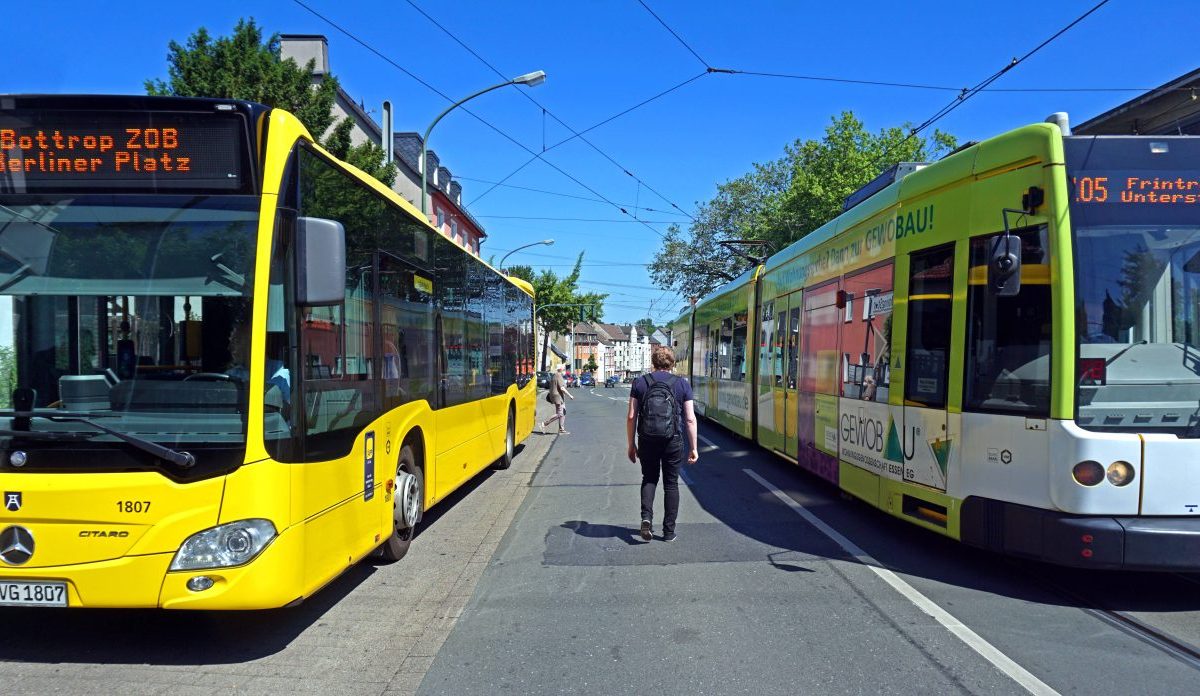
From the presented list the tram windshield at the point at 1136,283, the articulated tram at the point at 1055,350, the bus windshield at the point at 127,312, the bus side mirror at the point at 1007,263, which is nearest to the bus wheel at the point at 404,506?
the bus windshield at the point at 127,312

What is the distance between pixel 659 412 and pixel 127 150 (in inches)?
167

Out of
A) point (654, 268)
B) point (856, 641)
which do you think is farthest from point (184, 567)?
point (654, 268)

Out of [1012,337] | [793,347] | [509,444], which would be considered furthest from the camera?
[509,444]

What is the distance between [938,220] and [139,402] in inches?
215

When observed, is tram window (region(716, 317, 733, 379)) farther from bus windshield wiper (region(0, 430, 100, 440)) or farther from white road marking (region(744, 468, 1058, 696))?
bus windshield wiper (region(0, 430, 100, 440))

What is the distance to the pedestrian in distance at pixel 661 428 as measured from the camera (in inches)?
270

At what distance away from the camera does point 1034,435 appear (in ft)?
16.9

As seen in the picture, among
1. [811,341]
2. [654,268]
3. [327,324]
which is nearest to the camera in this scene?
[327,324]

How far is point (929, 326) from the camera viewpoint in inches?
245

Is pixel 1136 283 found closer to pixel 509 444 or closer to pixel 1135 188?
pixel 1135 188

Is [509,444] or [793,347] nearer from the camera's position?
[793,347]

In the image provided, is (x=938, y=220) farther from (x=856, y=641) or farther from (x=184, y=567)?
(x=184, y=567)

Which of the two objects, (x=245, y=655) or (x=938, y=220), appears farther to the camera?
(x=938, y=220)

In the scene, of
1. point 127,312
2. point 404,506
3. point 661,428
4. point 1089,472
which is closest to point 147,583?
point 127,312
